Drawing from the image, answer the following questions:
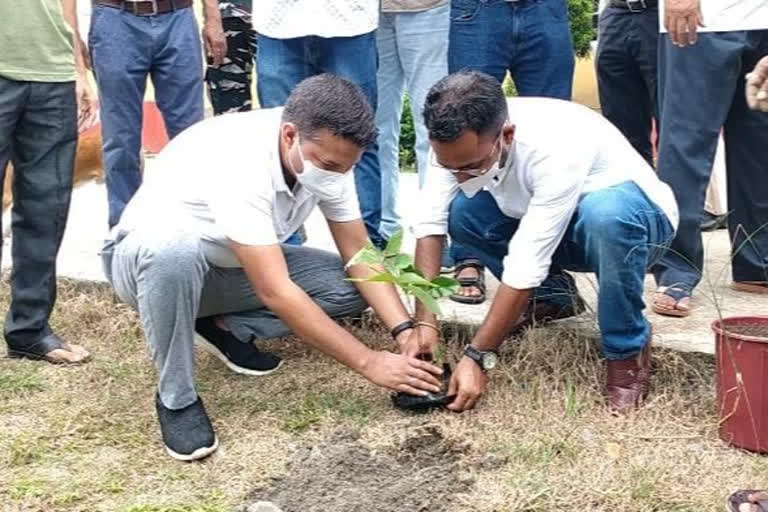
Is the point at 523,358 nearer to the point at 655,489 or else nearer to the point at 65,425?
the point at 655,489

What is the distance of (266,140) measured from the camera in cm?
334

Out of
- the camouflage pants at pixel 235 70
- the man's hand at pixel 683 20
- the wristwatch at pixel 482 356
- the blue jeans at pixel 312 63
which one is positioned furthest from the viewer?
the camouflage pants at pixel 235 70

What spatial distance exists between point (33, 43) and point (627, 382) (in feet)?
7.19

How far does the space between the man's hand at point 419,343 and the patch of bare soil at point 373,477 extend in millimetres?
230

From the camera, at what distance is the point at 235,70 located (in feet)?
17.5

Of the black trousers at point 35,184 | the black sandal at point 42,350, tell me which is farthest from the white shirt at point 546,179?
the black sandal at point 42,350

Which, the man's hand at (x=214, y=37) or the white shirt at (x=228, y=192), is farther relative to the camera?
the man's hand at (x=214, y=37)

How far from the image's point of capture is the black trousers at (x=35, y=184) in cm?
381

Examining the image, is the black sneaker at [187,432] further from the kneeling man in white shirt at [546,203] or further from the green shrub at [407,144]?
the green shrub at [407,144]

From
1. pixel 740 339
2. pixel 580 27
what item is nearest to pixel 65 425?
pixel 740 339

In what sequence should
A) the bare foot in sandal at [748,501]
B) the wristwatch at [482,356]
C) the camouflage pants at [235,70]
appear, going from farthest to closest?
the camouflage pants at [235,70], the wristwatch at [482,356], the bare foot in sandal at [748,501]

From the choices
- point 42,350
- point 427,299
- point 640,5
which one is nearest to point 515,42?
point 640,5

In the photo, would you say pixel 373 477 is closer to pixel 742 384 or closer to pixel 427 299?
pixel 427 299

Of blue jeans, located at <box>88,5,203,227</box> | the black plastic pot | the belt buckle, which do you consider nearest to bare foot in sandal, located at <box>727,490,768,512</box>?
the black plastic pot
